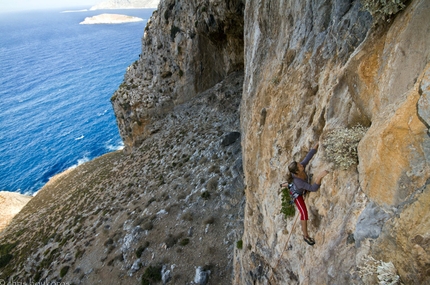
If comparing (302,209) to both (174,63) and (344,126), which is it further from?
(174,63)

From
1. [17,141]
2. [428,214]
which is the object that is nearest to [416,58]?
[428,214]

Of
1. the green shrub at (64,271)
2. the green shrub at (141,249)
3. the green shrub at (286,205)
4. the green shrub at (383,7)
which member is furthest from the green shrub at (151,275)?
the green shrub at (383,7)

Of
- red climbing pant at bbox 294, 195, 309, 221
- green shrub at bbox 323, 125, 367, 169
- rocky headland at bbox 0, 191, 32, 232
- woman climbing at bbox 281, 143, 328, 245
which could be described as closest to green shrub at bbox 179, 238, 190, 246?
woman climbing at bbox 281, 143, 328, 245

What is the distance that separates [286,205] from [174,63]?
123ft

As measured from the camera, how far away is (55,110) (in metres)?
82.1

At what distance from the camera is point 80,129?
244 feet

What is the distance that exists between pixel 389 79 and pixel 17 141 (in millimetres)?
89810

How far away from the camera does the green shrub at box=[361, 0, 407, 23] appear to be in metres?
5.30

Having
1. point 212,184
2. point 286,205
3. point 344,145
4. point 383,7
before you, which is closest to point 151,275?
point 212,184

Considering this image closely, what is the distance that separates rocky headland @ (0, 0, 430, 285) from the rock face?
1058 millimetres

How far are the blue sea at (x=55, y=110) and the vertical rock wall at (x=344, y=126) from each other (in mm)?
62165

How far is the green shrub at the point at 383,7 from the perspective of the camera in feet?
17.4

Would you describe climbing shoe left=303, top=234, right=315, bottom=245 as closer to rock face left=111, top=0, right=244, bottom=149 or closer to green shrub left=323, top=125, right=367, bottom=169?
green shrub left=323, top=125, right=367, bottom=169

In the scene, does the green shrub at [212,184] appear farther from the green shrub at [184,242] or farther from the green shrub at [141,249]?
the green shrub at [141,249]
